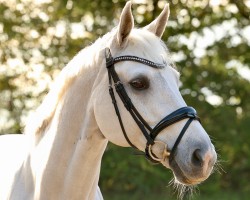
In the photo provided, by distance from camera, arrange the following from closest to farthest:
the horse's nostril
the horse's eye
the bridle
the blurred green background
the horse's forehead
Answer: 1. the horse's nostril
2. the bridle
3. the horse's eye
4. the horse's forehead
5. the blurred green background

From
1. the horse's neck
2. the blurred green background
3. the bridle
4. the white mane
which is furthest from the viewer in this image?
the blurred green background

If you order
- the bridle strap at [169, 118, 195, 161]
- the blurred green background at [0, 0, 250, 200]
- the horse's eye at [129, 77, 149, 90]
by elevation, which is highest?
the horse's eye at [129, 77, 149, 90]

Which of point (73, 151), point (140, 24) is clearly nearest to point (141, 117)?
point (73, 151)

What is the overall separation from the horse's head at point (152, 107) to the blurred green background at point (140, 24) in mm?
8771

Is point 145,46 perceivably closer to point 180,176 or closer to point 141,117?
point 141,117

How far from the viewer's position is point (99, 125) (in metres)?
4.18

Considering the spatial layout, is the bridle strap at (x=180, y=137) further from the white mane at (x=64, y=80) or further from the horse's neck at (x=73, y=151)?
the white mane at (x=64, y=80)

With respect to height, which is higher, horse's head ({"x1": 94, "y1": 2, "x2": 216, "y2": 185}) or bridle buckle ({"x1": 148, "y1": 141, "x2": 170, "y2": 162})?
horse's head ({"x1": 94, "y1": 2, "x2": 216, "y2": 185})

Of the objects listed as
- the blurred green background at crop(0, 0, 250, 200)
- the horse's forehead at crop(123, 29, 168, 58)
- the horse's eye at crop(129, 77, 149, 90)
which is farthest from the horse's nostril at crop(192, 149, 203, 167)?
the blurred green background at crop(0, 0, 250, 200)

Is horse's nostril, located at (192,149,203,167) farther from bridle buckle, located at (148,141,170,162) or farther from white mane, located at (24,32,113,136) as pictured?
white mane, located at (24,32,113,136)

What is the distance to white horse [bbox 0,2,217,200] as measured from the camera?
3.85m

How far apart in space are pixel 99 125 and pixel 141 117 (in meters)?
0.32

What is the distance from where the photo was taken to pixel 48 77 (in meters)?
13.5

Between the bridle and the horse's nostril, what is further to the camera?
the bridle
